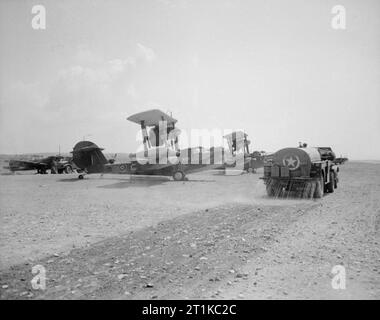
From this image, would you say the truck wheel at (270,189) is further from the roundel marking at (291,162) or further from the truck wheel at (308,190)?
the truck wheel at (308,190)

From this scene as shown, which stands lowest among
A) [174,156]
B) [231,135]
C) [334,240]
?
[334,240]

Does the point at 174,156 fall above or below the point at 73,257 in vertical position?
above

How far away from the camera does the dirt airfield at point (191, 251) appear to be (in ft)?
14.7

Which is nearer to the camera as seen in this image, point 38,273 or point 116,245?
point 38,273

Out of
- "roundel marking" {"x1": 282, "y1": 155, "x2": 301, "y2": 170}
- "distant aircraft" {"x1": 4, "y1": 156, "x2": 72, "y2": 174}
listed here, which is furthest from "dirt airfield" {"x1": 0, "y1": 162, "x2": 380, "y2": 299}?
"distant aircraft" {"x1": 4, "y1": 156, "x2": 72, "y2": 174}

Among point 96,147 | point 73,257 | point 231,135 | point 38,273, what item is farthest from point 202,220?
point 231,135

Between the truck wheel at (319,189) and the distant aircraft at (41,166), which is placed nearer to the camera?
the truck wheel at (319,189)

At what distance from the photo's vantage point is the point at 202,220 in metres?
9.33

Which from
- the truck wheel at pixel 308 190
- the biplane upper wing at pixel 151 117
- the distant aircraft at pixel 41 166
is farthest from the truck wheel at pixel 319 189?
the distant aircraft at pixel 41 166

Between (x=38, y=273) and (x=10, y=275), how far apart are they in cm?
47

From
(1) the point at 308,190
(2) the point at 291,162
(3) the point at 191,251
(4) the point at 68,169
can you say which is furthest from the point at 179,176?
(4) the point at 68,169

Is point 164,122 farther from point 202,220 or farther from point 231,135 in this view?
point 202,220

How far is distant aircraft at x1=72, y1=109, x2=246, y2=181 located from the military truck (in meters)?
9.83

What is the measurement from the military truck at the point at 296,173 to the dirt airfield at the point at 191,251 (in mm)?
2749
